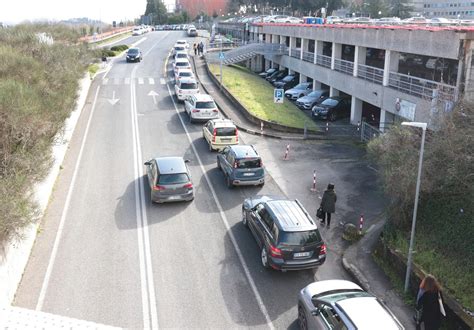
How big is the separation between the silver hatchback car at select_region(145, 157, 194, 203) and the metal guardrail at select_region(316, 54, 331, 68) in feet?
73.8

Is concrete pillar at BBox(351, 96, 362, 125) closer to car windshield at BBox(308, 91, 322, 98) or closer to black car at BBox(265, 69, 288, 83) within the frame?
car windshield at BBox(308, 91, 322, 98)

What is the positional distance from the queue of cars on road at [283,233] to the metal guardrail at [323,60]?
54.5 feet

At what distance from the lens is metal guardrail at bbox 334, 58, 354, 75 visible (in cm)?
3269

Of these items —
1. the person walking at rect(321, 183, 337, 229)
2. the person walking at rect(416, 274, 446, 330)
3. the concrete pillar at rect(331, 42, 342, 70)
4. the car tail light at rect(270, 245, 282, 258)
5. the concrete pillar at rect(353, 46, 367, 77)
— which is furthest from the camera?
the concrete pillar at rect(331, 42, 342, 70)

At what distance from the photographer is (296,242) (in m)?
12.7

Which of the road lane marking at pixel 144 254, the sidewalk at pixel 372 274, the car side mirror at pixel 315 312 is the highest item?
the car side mirror at pixel 315 312

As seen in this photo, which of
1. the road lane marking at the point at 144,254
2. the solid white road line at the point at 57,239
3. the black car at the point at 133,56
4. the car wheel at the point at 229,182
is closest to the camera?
the road lane marking at the point at 144,254

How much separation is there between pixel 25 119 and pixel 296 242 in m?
8.78

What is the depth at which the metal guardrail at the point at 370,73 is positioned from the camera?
28.4 metres

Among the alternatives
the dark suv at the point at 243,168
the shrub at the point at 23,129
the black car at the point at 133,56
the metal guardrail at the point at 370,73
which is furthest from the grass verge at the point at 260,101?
the shrub at the point at 23,129

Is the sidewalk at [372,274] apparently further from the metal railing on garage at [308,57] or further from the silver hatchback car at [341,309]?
the metal railing on garage at [308,57]

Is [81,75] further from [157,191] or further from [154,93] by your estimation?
[157,191]

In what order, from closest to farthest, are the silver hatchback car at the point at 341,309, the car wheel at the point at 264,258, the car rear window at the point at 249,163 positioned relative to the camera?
the silver hatchback car at the point at 341,309, the car wheel at the point at 264,258, the car rear window at the point at 249,163

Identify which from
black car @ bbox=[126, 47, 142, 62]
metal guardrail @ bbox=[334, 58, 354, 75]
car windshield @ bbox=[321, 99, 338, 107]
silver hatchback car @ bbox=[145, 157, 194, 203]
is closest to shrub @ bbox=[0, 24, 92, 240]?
silver hatchback car @ bbox=[145, 157, 194, 203]
